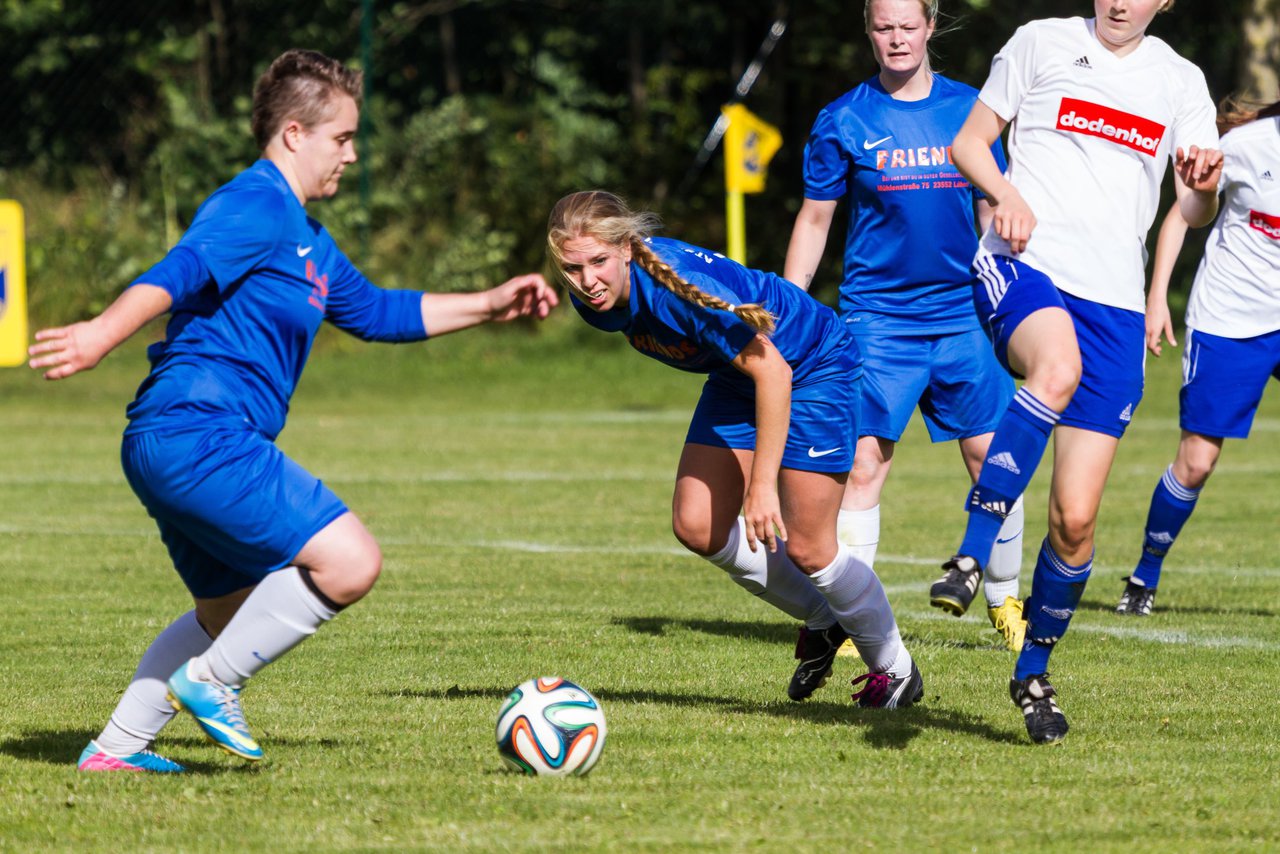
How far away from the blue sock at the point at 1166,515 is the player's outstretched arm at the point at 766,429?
315cm

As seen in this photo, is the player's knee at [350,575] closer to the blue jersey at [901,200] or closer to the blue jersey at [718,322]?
the blue jersey at [718,322]

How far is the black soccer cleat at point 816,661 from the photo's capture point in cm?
558

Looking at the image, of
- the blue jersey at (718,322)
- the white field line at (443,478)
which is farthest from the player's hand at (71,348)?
the white field line at (443,478)

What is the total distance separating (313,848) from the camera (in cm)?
379

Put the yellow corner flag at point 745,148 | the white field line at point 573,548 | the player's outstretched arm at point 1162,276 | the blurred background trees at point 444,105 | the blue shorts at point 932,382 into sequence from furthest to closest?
the blurred background trees at point 444,105 → the yellow corner flag at point 745,148 → the white field line at point 573,548 → the player's outstretched arm at point 1162,276 → the blue shorts at point 932,382

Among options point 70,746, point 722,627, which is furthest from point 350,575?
point 722,627

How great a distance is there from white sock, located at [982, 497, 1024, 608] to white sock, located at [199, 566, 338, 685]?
10.6 ft

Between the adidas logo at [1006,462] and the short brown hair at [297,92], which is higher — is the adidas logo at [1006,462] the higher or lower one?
the lower one

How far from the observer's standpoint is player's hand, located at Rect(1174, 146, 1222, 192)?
4.79 metres

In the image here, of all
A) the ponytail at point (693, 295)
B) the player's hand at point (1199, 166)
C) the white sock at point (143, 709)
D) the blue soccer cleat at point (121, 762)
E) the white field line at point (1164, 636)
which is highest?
the player's hand at point (1199, 166)

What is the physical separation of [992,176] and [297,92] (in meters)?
1.89

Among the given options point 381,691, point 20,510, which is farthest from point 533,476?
point 381,691

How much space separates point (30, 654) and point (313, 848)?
122 inches

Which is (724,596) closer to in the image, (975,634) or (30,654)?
(975,634)
